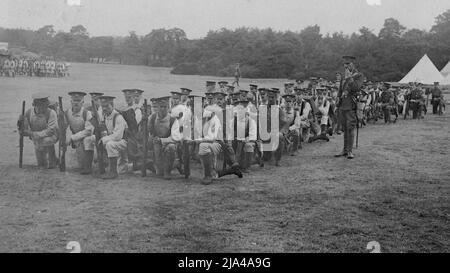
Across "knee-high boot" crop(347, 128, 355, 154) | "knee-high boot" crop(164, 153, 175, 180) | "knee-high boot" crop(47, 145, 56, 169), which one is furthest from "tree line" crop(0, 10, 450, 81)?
"knee-high boot" crop(164, 153, 175, 180)

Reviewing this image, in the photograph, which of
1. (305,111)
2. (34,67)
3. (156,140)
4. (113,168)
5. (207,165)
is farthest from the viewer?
(34,67)

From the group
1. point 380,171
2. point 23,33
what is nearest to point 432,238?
point 380,171

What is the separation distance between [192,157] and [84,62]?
48.3 m

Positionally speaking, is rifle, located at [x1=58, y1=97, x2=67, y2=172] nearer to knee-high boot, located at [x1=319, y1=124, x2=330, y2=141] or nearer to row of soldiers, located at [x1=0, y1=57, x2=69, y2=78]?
knee-high boot, located at [x1=319, y1=124, x2=330, y2=141]

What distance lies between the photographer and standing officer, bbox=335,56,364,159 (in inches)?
381

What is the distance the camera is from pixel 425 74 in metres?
27.2

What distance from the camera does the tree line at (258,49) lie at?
127 ft

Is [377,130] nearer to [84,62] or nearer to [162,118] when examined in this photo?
[162,118]

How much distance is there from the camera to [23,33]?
54688 millimetres

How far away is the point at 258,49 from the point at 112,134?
3972 cm

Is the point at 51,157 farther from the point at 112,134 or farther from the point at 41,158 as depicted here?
the point at 112,134

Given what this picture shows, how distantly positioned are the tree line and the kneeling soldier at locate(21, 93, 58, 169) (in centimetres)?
3078

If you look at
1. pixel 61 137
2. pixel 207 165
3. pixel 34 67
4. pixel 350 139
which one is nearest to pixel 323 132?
pixel 350 139

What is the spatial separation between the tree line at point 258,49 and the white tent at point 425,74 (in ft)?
32.8
